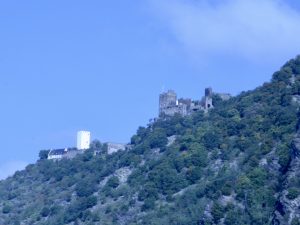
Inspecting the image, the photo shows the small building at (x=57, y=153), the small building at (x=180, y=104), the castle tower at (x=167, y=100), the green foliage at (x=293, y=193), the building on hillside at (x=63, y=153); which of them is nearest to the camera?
the green foliage at (x=293, y=193)

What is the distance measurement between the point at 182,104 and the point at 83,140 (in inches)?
619

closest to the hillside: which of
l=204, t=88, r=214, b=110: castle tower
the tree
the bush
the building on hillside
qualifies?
the bush

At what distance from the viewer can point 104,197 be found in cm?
9950

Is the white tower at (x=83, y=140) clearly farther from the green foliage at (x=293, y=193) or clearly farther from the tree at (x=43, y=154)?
the green foliage at (x=293, y=193)

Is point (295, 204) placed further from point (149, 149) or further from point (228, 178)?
point (149, 149)

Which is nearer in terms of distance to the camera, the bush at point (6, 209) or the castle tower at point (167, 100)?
the bush at point (6, 209)

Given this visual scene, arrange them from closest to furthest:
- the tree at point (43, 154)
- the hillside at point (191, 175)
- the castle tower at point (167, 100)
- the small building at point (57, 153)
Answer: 1. the hillside at point (191, 175)
2. the castle tower at point (167, 100)
3. the small building at point (57, 153)
4. the tree at point (43, 154)

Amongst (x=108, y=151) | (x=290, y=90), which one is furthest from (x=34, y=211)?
(x=290, y=90)

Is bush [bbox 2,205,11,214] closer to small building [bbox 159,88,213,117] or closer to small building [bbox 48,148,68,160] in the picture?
small building [bbox 48,148,68,160]

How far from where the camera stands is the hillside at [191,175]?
244 feet

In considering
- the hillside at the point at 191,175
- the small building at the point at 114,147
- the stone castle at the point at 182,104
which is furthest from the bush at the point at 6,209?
the stone castle at the point at 182,104

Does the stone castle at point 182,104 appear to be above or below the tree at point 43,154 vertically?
above

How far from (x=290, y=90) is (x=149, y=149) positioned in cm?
1827

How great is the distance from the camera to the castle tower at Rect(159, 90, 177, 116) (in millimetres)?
126787
